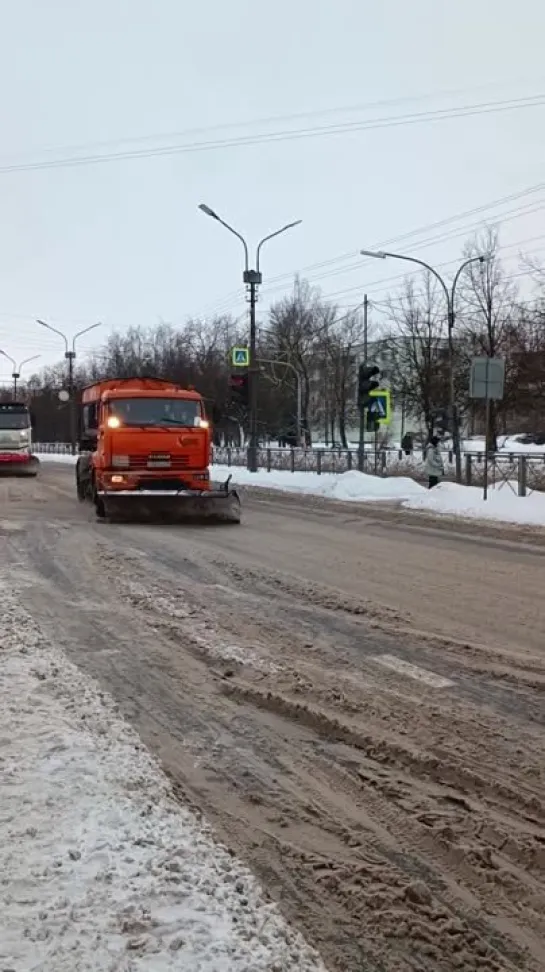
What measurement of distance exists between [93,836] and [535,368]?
119ft

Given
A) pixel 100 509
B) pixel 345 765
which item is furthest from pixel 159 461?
pixel 345 765

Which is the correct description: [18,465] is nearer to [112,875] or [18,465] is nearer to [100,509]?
[100,509]

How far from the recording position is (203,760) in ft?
13.4

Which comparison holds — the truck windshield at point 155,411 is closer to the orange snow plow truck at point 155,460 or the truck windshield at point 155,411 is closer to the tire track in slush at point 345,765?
the orange snow plow truck at point 155,460

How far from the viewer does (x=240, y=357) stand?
30703 millimetres

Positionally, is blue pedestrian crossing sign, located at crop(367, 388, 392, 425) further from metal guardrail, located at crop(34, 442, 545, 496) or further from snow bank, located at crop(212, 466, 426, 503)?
metal guardrail, located at crop(34, 442, 545, 496)

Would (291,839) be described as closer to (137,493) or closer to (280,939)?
(280,939)

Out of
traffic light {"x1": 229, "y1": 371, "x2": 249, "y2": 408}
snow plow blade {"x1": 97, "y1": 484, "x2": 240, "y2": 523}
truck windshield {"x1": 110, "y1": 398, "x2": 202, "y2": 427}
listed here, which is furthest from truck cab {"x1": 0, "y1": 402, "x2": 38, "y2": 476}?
snow plow blade {"x1": 97, "y1": 484, "x2": 240, "y2": 523}

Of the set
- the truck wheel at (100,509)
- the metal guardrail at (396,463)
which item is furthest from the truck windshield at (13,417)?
the truck wheel at (100,509)

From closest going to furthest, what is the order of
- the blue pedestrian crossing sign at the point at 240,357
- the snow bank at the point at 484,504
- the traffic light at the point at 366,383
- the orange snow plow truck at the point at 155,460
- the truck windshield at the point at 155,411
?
the orange snow plow truck at the point at 155,460
the truck windshield at the point at 155,411
the snow bank at the point at 484,504
the traffic light at the point at 366,383
the blue pedestrian crossing sign at the point at 240,357

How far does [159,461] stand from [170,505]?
1150mm

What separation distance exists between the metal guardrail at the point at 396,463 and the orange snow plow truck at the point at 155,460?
9036 mm

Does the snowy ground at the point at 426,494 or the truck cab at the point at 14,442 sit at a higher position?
the truck cab at the point at 14,442

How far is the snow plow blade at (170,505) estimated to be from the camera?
15.1m
